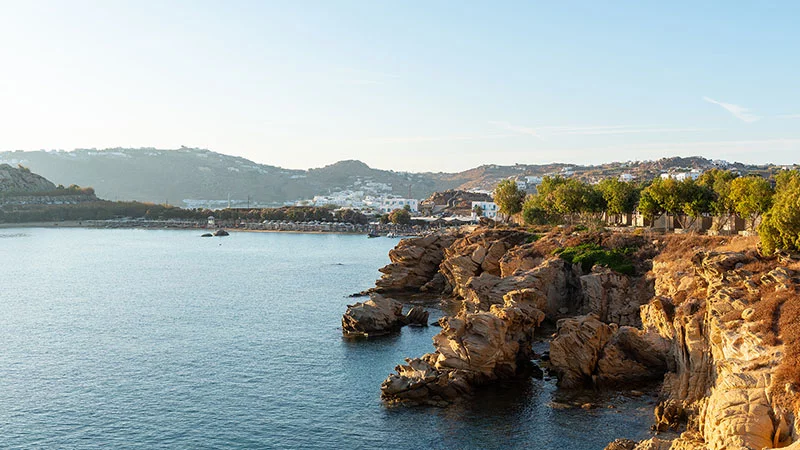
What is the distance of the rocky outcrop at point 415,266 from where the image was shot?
271 ft

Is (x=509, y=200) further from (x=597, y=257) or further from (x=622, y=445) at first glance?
(x=622, y=445)

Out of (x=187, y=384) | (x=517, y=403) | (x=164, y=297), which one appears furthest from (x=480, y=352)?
(x=164, y=297)

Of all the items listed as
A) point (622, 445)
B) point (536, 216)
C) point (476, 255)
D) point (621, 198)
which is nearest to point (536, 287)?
point (476, 255)

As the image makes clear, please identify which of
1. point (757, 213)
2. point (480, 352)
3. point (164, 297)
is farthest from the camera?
point (164, 297)

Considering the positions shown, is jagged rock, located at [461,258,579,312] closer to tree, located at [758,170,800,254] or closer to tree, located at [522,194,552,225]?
tree, located at [758,170,800,254]

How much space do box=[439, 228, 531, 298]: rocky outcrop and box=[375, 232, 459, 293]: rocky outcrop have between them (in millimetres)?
2192

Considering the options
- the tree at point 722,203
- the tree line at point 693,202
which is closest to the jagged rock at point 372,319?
the tree line at point 693,202

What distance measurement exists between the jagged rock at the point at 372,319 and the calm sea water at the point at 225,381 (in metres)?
1.45

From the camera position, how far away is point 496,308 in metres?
47.7

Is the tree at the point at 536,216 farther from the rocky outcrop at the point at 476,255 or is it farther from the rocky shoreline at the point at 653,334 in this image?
the rocky shoreline at the point at 653,334

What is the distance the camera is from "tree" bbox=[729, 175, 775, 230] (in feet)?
204

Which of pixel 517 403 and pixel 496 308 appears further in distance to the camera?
pixel 496 308

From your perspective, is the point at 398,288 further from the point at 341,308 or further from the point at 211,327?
the point at 211,327

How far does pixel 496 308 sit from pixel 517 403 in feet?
31.0
